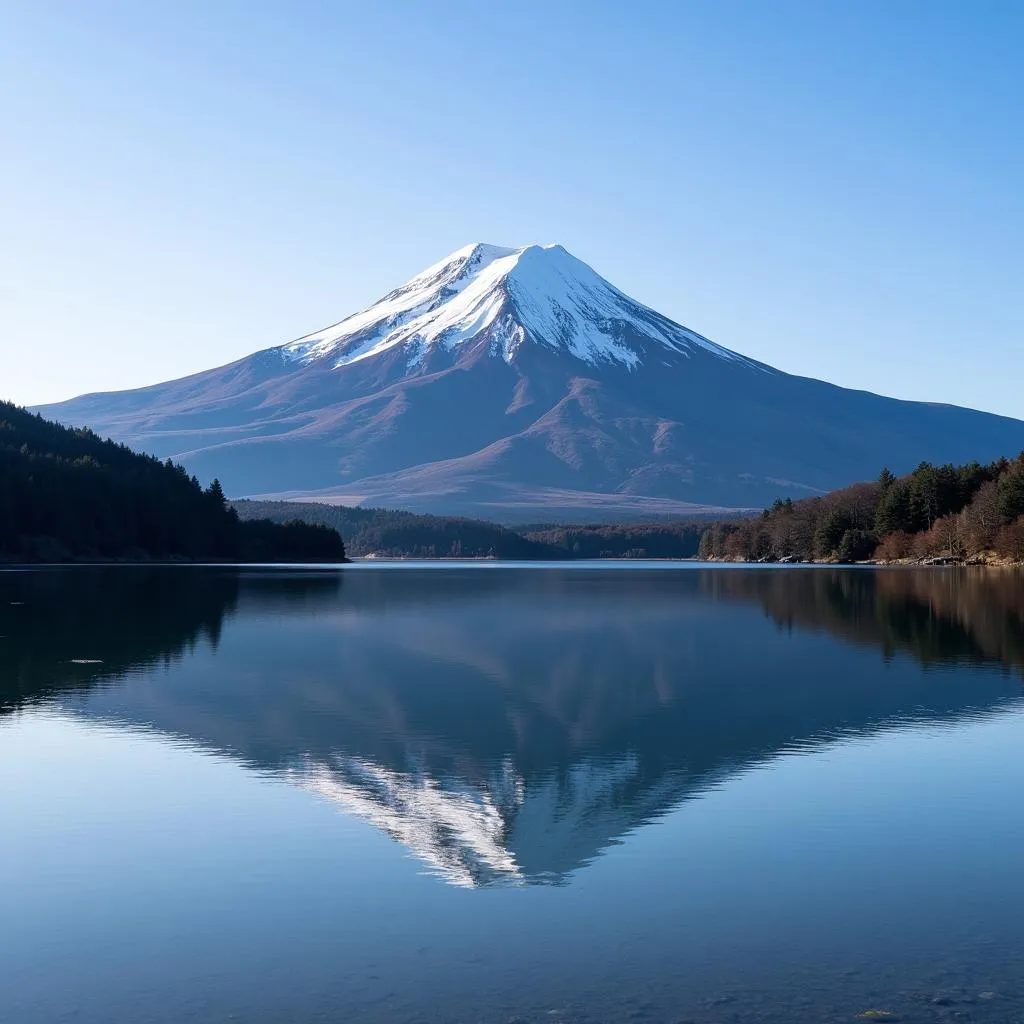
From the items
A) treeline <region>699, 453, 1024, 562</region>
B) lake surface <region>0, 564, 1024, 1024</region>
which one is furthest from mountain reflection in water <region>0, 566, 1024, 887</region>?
treeline <region>699, 453, 1024, 562</region>

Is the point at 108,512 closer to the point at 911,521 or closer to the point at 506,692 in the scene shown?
the point at 911,521

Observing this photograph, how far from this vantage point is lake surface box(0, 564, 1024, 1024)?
10344 mm

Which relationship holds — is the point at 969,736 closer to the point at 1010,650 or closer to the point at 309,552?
Result: the point at 1010,650

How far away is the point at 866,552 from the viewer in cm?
14625

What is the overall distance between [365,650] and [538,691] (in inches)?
401

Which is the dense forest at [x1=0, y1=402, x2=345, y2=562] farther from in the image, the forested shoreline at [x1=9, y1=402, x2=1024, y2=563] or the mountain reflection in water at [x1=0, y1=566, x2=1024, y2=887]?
the mountain reflection in water at [x1=0, y1=566, x2=1024, y2=887]

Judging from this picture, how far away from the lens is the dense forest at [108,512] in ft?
387

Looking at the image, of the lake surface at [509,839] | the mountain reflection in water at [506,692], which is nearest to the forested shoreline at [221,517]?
the mountain reflection in water at [506,692]

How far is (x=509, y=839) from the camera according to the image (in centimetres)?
1485

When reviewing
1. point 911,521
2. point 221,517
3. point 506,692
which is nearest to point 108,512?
point 221,517

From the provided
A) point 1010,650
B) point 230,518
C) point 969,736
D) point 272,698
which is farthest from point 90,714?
point 230,518

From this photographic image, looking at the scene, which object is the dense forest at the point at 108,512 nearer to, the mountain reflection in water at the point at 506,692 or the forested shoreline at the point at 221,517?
the forested shoreline at the point at 221,517

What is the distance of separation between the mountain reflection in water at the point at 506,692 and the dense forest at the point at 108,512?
65.1 m

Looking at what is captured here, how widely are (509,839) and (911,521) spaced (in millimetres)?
130144
